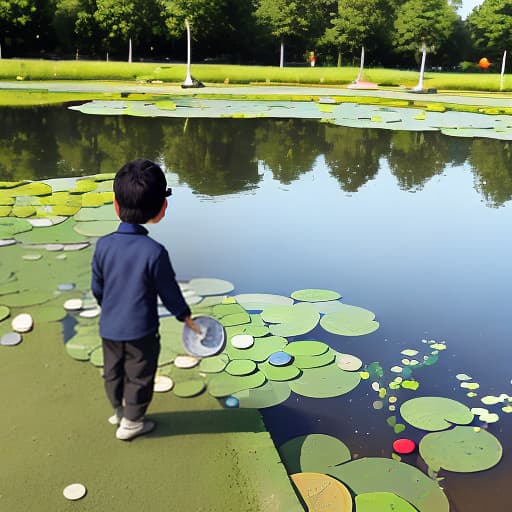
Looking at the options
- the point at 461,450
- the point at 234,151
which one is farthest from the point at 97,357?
the point at 234,151

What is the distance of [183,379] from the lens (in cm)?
310

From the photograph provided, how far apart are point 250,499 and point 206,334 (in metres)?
0.69

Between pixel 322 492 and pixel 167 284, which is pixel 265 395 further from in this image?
pixel 167 284

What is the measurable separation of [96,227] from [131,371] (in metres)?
3.47

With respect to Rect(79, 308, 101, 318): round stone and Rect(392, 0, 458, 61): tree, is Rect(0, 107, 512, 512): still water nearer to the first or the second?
Rect(79, 308, 101, 318): round stone

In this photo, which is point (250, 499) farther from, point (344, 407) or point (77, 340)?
point (77, 340)

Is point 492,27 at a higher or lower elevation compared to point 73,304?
higher

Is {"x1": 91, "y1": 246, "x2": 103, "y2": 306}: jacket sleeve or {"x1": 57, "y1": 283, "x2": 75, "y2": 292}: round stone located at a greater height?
{"x1": 91, "y1": 246, "x2": 103, "y2": 306}: jacket sleeve

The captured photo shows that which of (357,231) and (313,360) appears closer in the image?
(313,360)

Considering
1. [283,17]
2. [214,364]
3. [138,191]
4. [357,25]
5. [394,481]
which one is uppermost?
[283,17]

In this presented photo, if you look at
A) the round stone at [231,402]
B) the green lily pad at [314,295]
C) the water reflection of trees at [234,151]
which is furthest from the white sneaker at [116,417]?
the water reflection of trees at [234,151]

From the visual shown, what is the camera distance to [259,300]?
4301 mm

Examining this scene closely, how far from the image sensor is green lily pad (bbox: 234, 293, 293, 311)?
4.20m

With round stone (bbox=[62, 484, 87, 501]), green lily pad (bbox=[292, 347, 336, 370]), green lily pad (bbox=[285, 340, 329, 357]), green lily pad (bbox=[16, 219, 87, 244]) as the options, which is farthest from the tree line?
round stone (bbox=[62, 484, 87, 501])
